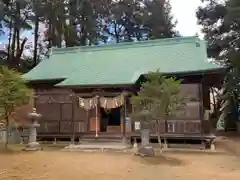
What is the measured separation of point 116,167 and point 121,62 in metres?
9.70

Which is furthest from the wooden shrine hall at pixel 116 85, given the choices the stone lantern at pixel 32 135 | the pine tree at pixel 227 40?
the pine tree at pixel 227 40

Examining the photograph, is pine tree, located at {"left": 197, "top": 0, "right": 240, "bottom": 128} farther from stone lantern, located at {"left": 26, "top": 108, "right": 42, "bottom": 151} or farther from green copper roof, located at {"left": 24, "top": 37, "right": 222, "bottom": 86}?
stone lantern, located at {"left": 26, "top": 108, "right": 42, "bottom": 151}

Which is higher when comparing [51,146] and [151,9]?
[151,9]

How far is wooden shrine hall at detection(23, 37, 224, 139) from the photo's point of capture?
52.7 ft

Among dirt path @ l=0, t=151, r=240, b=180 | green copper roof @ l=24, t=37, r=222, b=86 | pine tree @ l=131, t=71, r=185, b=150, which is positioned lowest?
dirt path @ l=0, t=151, r=240, b=180

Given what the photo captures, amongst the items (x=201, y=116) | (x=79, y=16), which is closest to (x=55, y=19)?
(x=79, y=16)

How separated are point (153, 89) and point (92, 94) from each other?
5.06 meters

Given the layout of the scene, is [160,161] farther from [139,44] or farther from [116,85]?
[139,44]

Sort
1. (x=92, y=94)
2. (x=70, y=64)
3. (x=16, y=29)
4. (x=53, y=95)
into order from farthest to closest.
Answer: (x=16, y=29) < (x=70, y=64) < (x=53, y=95) < (x=92, y=94)

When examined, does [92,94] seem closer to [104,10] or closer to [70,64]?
[70,64]

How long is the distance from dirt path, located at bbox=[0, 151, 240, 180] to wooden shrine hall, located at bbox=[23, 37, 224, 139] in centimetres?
330

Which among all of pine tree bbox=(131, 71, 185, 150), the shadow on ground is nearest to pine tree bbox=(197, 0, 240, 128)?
pine tree bbox=(131, 71, 185, 150)

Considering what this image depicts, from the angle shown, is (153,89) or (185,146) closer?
(153,89)

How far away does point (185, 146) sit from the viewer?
1606 centimetres
